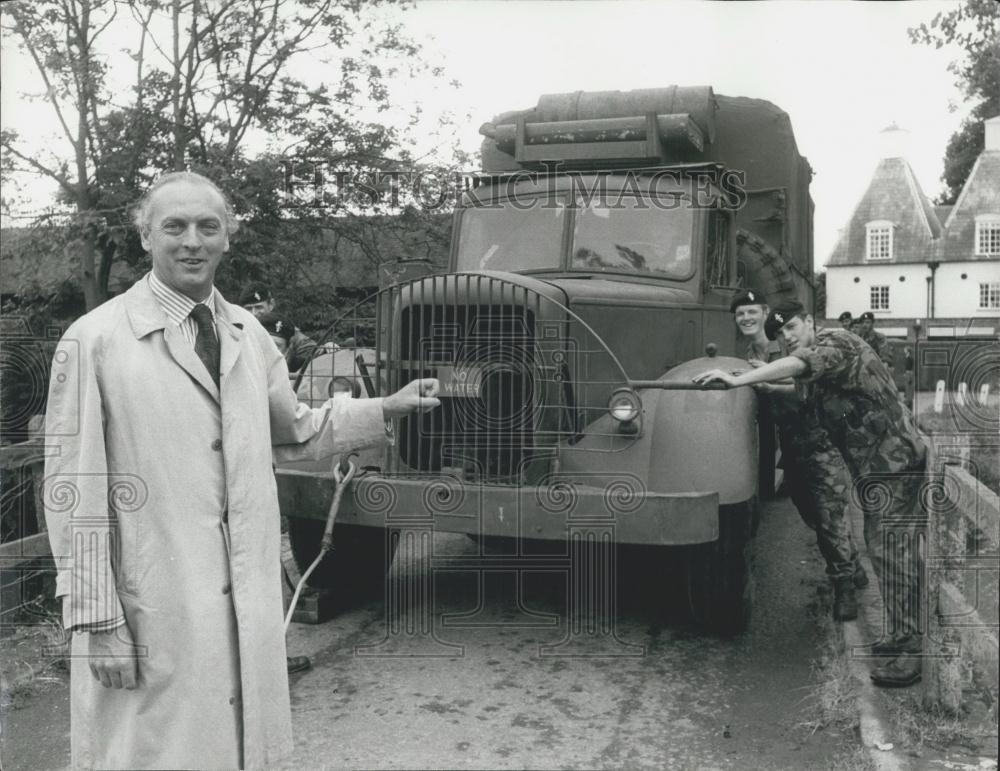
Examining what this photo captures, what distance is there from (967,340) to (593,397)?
2.78 metres

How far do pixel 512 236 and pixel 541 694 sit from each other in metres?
3.11

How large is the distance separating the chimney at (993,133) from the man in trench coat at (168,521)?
10.9ft

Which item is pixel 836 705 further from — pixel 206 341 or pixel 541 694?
pixel 206 341

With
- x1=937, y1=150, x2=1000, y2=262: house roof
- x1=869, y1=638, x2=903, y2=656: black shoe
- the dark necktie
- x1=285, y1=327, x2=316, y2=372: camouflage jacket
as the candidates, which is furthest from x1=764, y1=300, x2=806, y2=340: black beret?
the dark necktie

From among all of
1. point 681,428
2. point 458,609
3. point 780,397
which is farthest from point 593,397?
point 458,609

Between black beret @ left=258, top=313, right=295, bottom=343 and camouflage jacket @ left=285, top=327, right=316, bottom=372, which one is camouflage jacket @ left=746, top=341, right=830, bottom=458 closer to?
camouflage jacket @ left=285, top=327, right=316, bottom=372

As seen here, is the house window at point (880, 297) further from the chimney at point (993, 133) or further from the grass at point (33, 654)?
the grass at point (33, 654)

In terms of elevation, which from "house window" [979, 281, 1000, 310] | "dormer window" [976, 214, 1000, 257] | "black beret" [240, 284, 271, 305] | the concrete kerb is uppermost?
"dormer window" [976, 214, 1000, 257]

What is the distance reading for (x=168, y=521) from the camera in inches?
97.7

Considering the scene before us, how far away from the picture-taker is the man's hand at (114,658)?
237 centimetres

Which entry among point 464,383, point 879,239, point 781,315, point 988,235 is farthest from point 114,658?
point 879,239

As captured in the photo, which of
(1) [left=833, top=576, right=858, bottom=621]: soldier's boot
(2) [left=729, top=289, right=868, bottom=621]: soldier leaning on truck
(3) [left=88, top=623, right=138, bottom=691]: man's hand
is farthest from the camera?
(2) [left=729, top=289, right=868, bottom=621]: soldier leaning on truck

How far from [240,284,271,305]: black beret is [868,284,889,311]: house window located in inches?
209

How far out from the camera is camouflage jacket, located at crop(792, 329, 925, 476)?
4.75 metres
